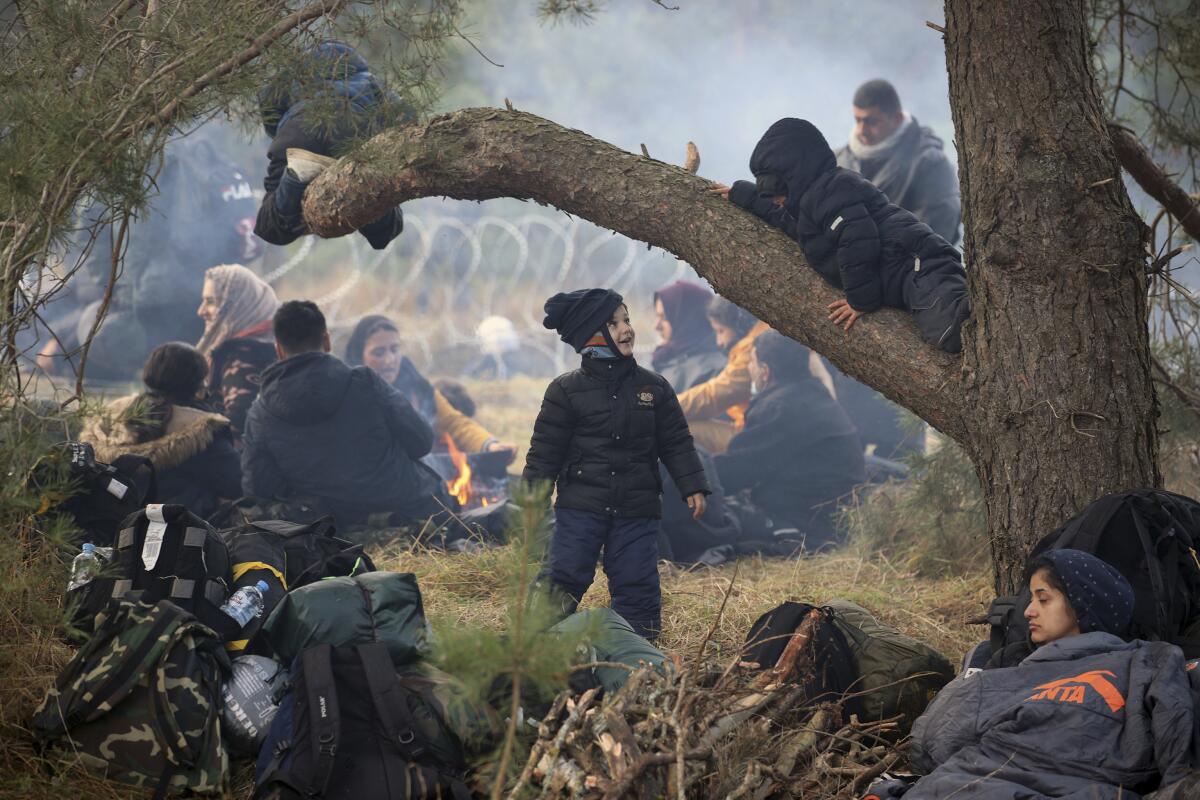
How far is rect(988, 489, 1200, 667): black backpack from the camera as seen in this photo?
3219mm

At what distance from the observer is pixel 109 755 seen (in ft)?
9.98

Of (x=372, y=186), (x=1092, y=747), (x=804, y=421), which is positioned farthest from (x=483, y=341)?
(x=1092, y=747)

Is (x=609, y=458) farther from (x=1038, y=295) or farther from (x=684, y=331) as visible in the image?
(x=684, y=331)

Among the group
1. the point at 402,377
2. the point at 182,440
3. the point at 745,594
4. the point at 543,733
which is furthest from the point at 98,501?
the point at 402,377

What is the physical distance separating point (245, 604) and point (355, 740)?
85cm

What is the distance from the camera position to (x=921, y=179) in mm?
7113

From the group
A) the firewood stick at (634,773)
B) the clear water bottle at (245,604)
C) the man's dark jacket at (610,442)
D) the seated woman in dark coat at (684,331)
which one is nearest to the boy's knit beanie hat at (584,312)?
the man's dark jacket at (610,442)

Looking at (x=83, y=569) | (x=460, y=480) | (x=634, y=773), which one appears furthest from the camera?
(x=460, y=480)

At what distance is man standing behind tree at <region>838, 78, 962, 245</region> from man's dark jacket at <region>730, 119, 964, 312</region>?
2.59m

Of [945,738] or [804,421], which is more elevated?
[804,421]

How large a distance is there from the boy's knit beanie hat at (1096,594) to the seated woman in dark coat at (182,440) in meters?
4.48

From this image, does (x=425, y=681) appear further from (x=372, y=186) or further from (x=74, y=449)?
(x=372, y=186)

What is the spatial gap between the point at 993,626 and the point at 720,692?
95 centimetres

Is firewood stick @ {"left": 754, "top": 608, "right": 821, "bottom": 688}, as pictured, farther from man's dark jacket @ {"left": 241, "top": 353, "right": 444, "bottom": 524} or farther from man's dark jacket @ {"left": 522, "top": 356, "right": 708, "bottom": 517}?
man's dark jacket @ {"left": 241, "top": 353, "right": 444, "bottom": 524}
